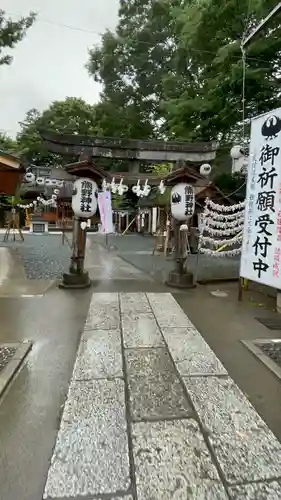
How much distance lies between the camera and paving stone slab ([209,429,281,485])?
209cm

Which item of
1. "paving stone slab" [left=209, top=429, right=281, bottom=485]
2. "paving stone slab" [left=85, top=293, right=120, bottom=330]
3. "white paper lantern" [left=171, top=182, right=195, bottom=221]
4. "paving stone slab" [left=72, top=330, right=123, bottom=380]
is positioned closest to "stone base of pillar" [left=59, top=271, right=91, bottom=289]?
"paving stone slab" [left=85, top=293, right=120, bottom=330]

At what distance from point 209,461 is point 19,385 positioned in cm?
196

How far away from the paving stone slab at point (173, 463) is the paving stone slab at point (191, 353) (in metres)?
0.97

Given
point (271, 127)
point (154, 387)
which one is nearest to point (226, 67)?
point (271, 127)

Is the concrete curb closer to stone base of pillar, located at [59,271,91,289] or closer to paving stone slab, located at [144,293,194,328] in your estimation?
paving stone slab, located at [144,293,194,328]

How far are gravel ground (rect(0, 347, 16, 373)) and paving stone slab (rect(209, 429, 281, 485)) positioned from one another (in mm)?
2361

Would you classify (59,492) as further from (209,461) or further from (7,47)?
(7,47)

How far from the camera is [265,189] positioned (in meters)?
5.23

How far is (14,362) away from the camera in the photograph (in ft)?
12.0

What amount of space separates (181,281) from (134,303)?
6.26 feet

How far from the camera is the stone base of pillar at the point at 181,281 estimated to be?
7.75m

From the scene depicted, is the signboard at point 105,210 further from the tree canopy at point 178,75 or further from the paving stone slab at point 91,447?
the paving stone slab at point 91,447

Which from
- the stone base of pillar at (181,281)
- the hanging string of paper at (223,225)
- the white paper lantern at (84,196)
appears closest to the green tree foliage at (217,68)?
the hanging string of paper at (223,225)

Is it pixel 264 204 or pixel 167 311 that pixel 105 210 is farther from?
pixel 264 204
